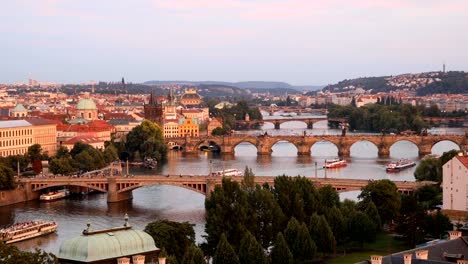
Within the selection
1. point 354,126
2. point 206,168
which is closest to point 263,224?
point 206,168

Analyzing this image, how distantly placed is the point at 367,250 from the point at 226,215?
4444mm

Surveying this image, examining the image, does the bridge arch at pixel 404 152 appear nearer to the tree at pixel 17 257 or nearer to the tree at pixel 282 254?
the tree at pixel 282 254

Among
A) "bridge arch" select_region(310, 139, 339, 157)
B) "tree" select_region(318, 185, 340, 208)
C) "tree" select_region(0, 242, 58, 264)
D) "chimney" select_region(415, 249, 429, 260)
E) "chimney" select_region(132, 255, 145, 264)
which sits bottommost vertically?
"bridge arch" select_region(310, 139, 339, 157)

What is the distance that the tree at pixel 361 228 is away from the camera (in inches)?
1283

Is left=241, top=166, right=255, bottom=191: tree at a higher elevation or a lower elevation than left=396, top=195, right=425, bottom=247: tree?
higher

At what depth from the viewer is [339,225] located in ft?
108

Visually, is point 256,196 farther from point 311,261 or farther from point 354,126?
point 354,126

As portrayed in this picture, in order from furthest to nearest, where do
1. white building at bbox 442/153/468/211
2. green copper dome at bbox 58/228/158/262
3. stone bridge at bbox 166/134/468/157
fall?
stone bridge at bbox 166/134/468/157, white building at bbox 442/153/468/211, green copper dome at bbox 58/228/158/262

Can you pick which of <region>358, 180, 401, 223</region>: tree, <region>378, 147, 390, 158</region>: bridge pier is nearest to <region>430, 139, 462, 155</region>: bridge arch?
<region>378, 147, 390, 158</region>: bridge pier

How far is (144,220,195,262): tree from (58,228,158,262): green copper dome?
11.1m

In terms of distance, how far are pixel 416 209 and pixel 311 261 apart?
21.3 feet

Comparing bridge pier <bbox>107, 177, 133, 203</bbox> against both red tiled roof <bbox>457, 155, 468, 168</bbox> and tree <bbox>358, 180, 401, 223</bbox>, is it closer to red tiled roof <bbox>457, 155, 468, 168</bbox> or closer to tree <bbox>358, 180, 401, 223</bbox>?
tree <bbox>358, 180, 401, 223</bbox>

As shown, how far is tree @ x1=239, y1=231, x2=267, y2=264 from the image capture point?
2745 cm

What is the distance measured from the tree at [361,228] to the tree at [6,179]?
20676 millimetres
